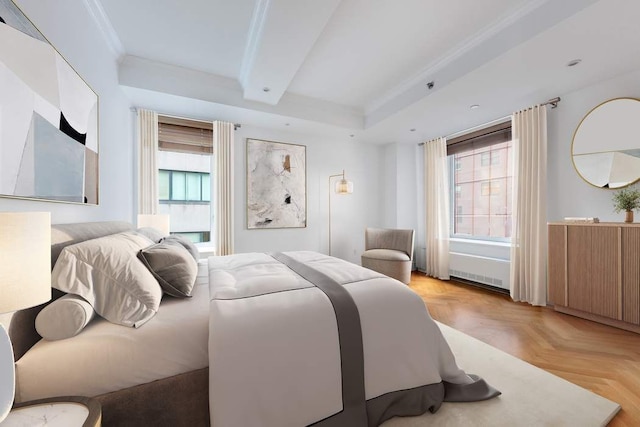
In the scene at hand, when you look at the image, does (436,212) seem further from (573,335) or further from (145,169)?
(145,169)

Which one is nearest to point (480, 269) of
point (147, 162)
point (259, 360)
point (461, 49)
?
point (461, 49)

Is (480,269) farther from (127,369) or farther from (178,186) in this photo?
(178,186)

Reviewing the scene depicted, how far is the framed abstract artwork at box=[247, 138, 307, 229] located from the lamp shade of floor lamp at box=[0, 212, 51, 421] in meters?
3.17

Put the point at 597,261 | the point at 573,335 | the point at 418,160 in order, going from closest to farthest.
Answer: the point at 573,335, the point at 597,261, the point at 418,160

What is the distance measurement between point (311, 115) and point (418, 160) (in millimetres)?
2413

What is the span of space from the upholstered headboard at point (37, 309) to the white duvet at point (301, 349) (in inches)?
29.9

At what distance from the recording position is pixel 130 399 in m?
1.05

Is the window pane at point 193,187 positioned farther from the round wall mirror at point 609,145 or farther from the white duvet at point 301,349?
the round wall mirror at point 609,145

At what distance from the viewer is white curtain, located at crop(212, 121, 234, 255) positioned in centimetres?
373

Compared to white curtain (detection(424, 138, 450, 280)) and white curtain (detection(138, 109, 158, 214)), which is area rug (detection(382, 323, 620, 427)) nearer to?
white curtain (detection(424, 138, 450, 280))

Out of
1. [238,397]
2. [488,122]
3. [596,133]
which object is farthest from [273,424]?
[488,122]

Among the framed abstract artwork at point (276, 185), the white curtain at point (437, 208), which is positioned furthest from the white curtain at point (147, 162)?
the white curtain at point (437, 208)

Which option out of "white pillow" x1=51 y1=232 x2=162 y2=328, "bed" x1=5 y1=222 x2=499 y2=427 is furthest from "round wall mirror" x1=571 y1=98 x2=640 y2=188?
"white pillow" x1=51 y1=232 x2=162 y2=328

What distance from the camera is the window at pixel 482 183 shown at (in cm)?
381
